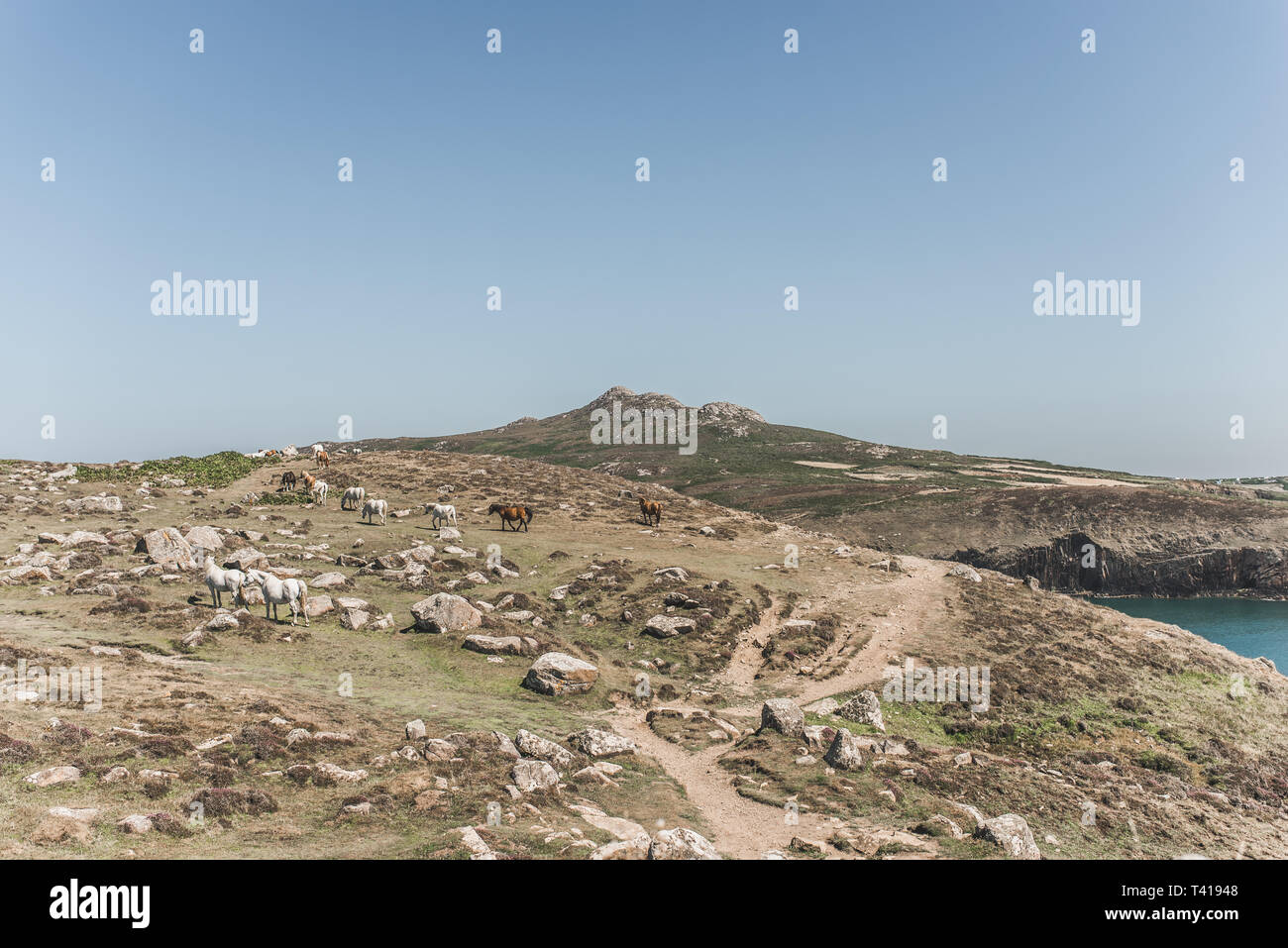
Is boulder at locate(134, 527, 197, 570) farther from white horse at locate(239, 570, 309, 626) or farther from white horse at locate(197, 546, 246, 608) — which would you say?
white horse at locate(239, 570, 309, 626)

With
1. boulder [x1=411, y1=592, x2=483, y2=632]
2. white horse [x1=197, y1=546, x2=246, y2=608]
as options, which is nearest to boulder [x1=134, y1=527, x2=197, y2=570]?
white horse [x1=197, y1=546, x2=246, y2=608]

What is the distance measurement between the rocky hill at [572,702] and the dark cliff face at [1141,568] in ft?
156

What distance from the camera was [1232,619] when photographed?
241 ft

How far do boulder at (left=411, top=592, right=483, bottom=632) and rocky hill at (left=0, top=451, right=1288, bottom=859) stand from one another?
0.11 m

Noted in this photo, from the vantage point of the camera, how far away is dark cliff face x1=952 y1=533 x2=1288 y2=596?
275ft

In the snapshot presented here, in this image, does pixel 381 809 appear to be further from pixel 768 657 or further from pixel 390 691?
pixel 768 657

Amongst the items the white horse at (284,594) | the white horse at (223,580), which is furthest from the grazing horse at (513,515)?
the white horse at (223,580)

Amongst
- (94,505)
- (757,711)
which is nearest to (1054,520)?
(757,711)

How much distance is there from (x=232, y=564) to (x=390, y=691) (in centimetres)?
1537

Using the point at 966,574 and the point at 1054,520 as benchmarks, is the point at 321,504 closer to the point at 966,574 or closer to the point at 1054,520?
the point at 966,574

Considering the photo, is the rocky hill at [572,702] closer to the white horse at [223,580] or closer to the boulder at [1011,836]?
the boulder at [1011,836]

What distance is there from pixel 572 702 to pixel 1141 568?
9353 centimetres

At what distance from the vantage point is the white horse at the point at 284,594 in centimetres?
2830
